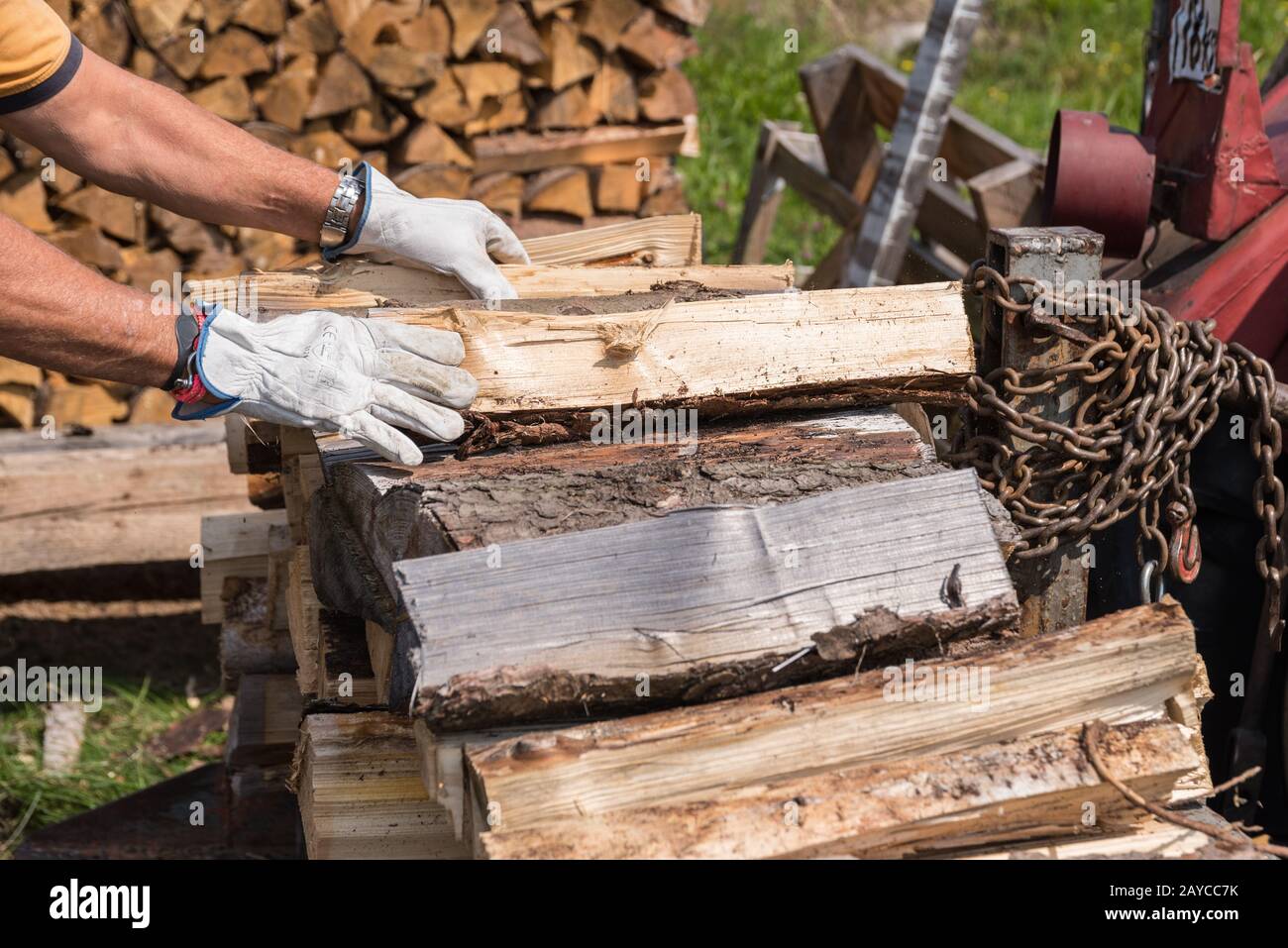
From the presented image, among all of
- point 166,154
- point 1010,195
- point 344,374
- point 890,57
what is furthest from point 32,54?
point 890,57

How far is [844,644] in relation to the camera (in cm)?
179

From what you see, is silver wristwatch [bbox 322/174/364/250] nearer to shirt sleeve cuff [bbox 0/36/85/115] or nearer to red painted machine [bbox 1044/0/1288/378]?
shirt sleeve cuff [bbox 0/36/85/115]

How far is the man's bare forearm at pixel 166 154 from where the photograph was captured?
275 cm

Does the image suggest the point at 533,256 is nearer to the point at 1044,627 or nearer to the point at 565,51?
the point at 1044,627

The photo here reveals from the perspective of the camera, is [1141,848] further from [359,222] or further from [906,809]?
[359,222]

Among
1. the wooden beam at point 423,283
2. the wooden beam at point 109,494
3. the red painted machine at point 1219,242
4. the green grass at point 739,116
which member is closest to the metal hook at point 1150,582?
the red painted machine at point 1219,242

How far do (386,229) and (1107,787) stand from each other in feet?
6.15

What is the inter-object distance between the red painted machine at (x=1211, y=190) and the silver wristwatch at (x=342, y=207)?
5.20 feet

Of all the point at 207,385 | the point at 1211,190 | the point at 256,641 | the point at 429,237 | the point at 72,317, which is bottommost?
the point at 256,641

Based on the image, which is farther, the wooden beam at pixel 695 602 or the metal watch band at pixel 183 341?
the metal watch band at pixel 183 341

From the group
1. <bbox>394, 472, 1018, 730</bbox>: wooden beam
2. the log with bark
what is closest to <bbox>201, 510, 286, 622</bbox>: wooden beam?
the log with bark

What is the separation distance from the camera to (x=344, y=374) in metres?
2.14

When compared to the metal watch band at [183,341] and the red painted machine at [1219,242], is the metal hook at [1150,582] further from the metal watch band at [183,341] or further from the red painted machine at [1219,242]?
the metal watch band at [183,341]

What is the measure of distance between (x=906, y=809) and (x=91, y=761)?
3.00 meters
